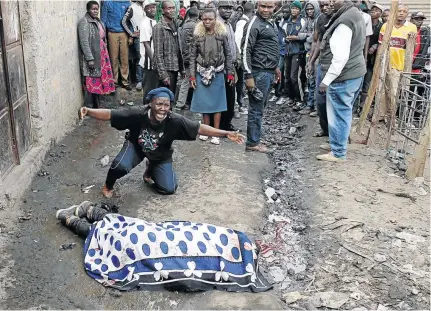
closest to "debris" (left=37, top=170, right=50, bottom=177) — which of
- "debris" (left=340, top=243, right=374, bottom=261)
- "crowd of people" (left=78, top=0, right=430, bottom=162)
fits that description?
"crowd of people" (left=78, top=0, right=430, bottom=162)

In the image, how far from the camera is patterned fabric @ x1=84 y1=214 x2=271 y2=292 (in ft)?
11.4

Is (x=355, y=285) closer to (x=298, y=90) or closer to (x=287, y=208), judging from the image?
(x=287, y=208)

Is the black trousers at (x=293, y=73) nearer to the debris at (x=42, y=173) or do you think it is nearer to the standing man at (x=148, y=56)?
the standing man at (x=148, y=56)

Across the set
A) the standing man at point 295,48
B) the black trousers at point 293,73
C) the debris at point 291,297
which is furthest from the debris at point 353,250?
the black trousers at point 293,73

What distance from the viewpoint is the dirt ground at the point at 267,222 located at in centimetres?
348

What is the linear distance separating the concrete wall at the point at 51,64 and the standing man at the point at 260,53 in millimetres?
2391

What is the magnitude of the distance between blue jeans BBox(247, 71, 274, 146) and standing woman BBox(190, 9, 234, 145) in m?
0.58

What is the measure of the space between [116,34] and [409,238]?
20.5 ft

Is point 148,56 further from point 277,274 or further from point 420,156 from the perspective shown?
point 277,274

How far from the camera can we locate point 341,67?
557 centimetres

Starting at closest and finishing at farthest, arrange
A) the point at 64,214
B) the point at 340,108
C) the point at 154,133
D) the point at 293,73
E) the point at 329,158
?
the point at 64,214 → the point at 154,133 → the point at 340,108 → the point at 329,158 → the point at 293,73

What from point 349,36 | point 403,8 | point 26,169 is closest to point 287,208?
point 349,36

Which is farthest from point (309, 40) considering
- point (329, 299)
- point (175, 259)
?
point (175, 259)

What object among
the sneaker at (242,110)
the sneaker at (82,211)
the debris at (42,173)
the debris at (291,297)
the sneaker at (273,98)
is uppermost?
the sneaker at (82,211)
